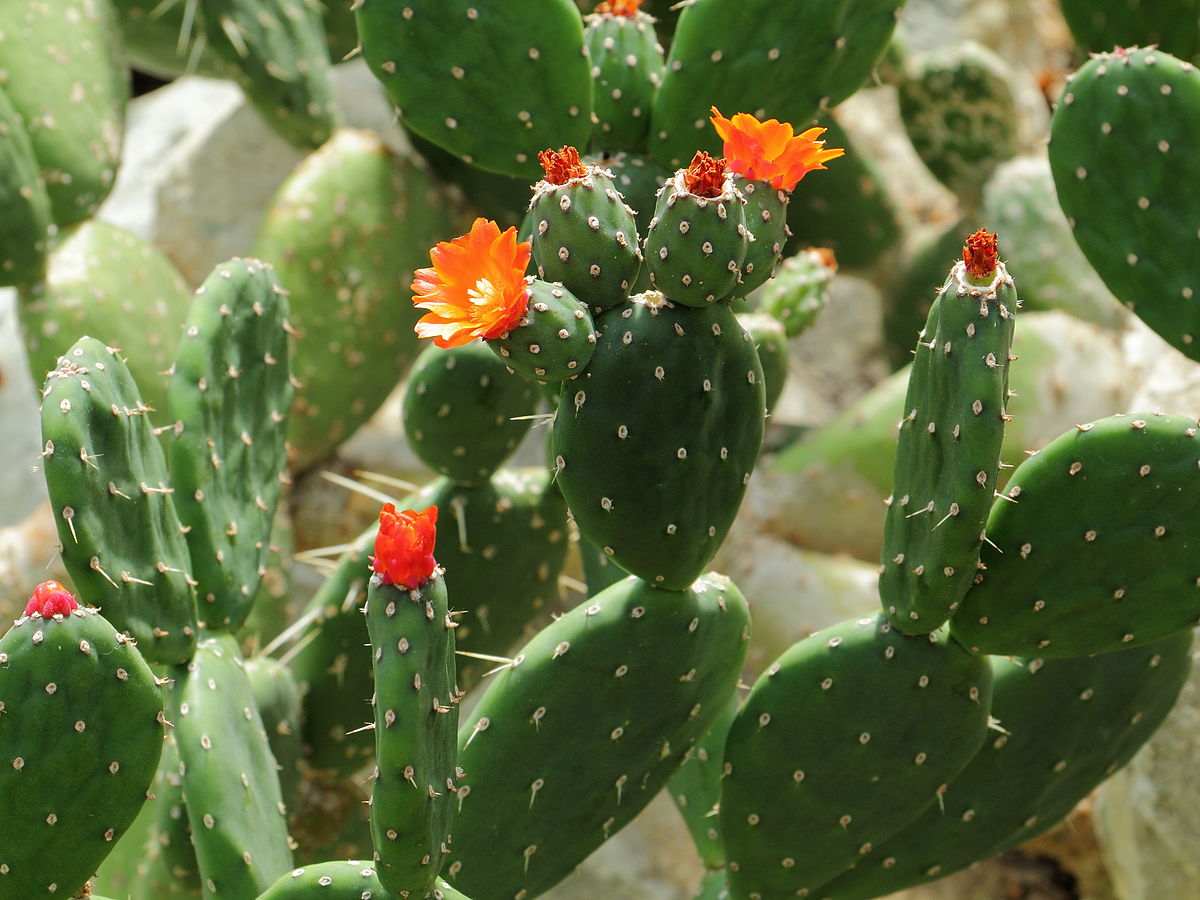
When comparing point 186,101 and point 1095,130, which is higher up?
point 1095,130

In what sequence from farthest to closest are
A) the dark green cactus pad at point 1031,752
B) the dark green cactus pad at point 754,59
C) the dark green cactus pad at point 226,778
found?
1. the dark green cactus pad at point 754,59
2. the dark green cactus pad at point 1031,752
3. the dark green cactus pad at point 226,778

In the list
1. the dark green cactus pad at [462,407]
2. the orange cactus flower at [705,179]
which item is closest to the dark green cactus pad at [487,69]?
the dark green cactus pad at [462,407]

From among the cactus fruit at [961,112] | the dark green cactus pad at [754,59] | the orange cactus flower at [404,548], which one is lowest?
the cactus fruit at [961,112]

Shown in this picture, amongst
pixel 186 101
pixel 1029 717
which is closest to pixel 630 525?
pixel 1029 717

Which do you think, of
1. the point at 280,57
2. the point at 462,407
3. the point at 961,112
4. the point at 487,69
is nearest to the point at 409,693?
the point at 462,407

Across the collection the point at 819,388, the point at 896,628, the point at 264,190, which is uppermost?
the point at 896,628

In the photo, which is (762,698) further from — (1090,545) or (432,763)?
(432,763)

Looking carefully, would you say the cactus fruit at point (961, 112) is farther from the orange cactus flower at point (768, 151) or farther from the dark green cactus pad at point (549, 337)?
the dark green cactus pad at point (549, 337)

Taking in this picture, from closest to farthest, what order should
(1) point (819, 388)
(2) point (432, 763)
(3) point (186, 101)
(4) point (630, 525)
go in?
(2) point (432, 763), (4) point (630, 525), (1) point (819, 388), (3) point (186, 101)
